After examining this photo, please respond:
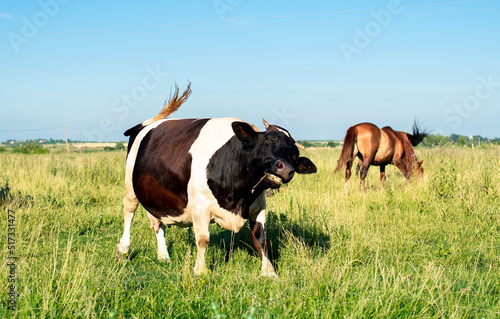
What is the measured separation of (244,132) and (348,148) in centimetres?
782

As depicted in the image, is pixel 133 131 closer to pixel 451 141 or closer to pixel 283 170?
pixel 283 170

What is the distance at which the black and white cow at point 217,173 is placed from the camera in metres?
3.72

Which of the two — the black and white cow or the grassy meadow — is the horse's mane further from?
the black and white cow

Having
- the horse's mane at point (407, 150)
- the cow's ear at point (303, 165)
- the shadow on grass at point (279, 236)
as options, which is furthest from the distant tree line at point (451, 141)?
the cow's ear at point (303, 165)

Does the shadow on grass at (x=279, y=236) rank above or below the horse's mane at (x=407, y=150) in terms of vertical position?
below

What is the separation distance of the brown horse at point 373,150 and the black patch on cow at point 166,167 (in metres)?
6.96

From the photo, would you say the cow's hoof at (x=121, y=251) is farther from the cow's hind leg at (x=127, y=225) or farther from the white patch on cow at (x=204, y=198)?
the white patch on cow at (x=204, y=198)

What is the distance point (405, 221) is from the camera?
6.20 m

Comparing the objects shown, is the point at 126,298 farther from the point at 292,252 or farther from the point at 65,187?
the point at 65,187

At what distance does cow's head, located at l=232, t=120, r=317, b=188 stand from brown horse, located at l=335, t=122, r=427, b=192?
24.0ft

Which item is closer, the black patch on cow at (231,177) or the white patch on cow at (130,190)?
the black patch on cow at (231,177)

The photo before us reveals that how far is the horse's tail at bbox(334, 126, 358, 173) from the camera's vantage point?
10961 millimetres

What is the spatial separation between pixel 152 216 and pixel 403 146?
8852 mm
